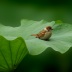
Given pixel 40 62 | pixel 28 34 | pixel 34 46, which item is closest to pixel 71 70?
pixel 40 62

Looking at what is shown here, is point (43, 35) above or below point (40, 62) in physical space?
above

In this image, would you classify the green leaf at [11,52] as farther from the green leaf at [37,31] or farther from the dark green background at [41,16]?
the dark green background at [41,16]

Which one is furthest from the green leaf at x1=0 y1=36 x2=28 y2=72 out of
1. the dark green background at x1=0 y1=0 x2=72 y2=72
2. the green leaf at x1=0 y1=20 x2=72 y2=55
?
the dark green background at x1=0 y1=0 x2=72 y2=72

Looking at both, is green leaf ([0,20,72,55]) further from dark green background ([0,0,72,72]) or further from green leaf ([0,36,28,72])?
dark green background ([0,0,72,72])

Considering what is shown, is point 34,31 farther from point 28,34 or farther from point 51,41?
point 51,41

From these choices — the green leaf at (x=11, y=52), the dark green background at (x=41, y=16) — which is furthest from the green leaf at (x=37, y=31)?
the dark green background at (x=41, y=16)

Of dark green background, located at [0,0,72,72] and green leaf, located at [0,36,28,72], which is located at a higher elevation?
green leaf, located at [0,36,28,72]
